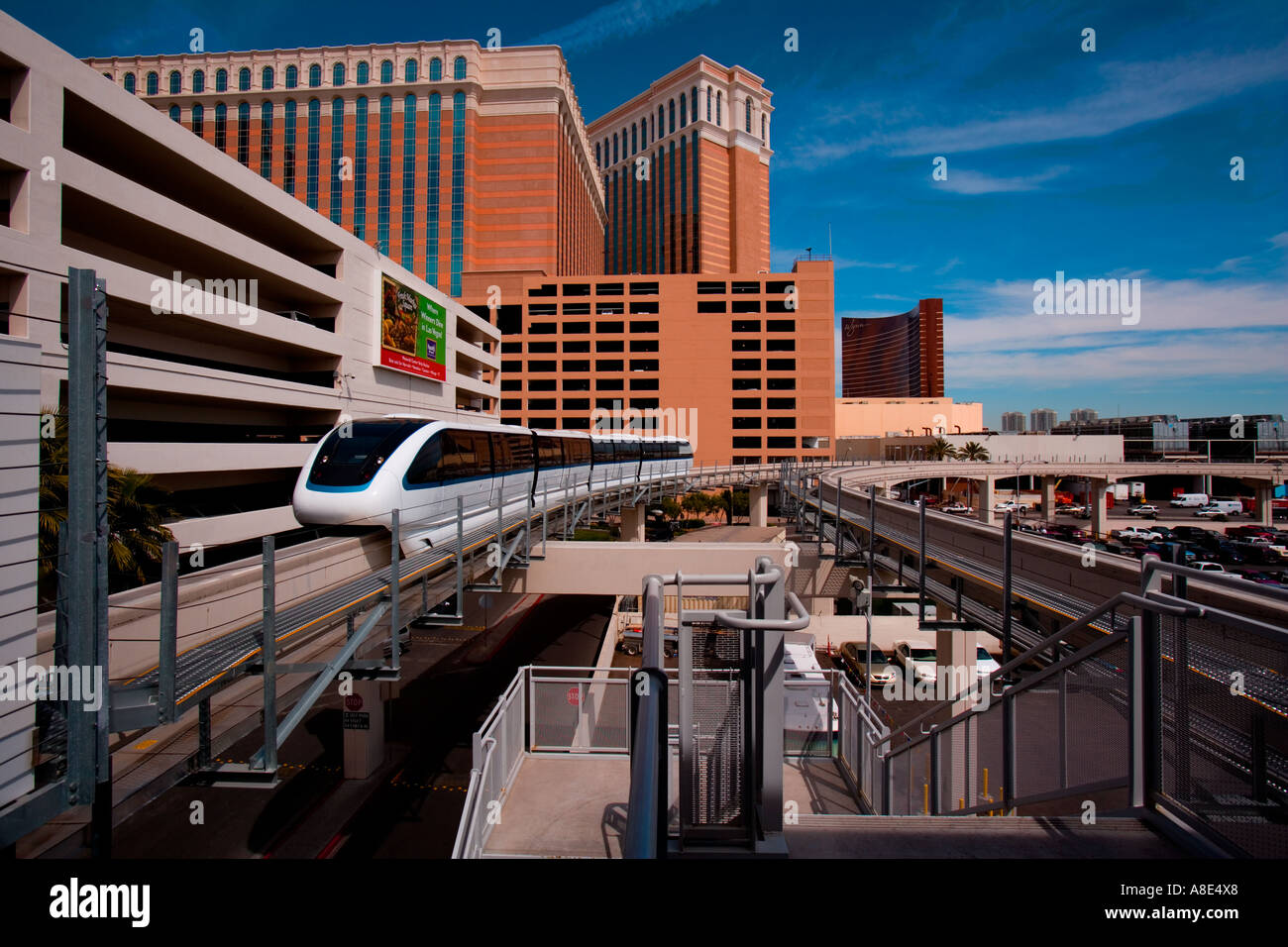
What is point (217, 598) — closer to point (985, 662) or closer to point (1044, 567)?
point (1044, 567)

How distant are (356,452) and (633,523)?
22088 millimetres

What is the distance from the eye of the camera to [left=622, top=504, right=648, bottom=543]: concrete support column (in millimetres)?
29859

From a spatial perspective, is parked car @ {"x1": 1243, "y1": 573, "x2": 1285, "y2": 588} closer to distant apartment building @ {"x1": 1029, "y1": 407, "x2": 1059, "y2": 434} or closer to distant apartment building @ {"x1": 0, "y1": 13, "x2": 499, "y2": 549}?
distant apartment building @ {"x1": 0, "y1": 13, "x2": 499, "y2": 549}

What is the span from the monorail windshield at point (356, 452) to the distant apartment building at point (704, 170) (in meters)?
85.5

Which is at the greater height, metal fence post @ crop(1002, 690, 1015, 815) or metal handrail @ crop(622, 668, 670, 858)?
metal handrail @ crop(622, 668, 670, 858)

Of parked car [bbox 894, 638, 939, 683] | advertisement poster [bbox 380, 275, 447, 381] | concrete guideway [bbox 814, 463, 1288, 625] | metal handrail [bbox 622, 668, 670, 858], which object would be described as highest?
advertisement poster [bbox 380, 275, 447, 381]

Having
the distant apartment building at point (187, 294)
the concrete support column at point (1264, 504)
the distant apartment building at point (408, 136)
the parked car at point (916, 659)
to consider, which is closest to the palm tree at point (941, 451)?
the concrete support column at point (1264, 504)

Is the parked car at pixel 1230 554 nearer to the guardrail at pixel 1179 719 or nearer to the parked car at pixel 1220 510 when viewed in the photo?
the parked car at pixel 1220 510

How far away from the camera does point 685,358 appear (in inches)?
2238

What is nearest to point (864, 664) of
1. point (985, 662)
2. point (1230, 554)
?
point (985, 662)

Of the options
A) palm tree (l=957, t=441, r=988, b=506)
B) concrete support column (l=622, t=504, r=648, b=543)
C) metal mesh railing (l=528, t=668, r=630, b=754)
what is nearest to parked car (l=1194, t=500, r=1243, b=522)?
palm tree (l=957, t=441, r=988, b=506)

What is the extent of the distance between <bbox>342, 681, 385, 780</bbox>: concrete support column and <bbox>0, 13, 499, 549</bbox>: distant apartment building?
6952mm

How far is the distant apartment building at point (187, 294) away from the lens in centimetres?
1251

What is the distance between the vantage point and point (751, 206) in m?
94.8
